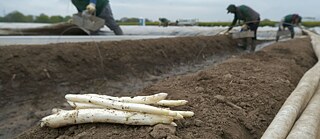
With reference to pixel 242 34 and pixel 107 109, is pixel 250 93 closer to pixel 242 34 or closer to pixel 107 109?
pixel 107 109

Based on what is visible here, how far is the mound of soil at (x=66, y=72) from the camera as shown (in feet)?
12.7

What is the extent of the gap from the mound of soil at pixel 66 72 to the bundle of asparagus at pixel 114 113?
148 cm

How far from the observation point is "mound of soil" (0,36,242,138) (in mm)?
3875

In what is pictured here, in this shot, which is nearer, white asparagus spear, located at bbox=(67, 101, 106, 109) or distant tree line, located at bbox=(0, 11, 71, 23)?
white asparagus spear, located at bbox=(67, 101, 106, 109)

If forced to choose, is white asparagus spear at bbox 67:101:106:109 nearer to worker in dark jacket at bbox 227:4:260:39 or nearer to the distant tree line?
worker in dark jacket at bbox 227:4:260:39

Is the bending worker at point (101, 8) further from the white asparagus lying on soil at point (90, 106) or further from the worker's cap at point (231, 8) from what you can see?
the white asparagus lying on soil at point (90, 106)

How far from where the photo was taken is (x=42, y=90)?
434 centimetres

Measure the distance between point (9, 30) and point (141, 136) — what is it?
7.08m

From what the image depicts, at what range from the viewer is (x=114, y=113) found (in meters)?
1.93

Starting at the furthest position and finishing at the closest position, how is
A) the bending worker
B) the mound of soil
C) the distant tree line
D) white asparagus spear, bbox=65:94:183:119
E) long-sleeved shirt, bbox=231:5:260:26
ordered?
the distant tree line < long-sleeved shirt, bbox=231:5:260:26 < the bending worker < the mound of soil < white asparagus spear, bbox=65:94:183:119

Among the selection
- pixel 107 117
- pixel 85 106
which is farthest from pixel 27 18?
pixel 107 117

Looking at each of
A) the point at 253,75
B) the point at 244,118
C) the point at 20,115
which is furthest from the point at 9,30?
the point at 244,118

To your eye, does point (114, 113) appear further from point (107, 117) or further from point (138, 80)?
point (138, 80)

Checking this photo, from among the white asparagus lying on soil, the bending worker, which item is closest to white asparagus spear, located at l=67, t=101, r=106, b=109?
the white asparagus lying on soil
